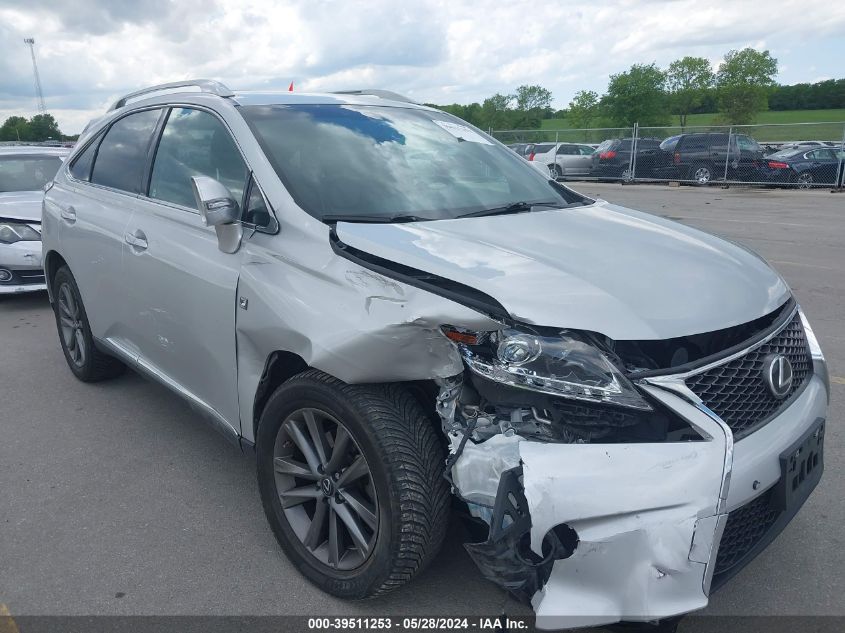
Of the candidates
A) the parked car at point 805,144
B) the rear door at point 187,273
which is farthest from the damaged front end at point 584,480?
the parked car at point 805,144

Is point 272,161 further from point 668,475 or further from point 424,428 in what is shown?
point 668,475

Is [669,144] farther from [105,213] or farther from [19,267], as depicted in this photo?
[105,213]

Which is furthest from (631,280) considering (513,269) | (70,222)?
(70,222)

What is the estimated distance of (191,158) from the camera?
3.53 metres

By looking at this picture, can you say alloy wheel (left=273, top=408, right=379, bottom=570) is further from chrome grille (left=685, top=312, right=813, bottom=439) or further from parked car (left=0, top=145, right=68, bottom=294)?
parked car (left=0, top=145, right=68, bottom=294)

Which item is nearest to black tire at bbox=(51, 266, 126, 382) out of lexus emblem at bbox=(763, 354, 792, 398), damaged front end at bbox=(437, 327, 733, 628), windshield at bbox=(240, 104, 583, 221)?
windshield at bbox=(240, 104, 583, 221)

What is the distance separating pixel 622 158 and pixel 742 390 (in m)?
24.5

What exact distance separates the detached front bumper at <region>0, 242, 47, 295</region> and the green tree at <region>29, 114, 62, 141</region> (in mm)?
60587

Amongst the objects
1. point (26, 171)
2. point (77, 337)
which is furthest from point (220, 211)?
point (26, 171)

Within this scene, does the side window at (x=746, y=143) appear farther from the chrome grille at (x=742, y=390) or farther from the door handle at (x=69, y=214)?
the chrome grille at (x=742, y=390)

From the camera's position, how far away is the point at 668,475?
1970mm

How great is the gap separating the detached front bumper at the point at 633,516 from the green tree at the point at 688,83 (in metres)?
75.5

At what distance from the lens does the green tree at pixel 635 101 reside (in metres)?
51.8

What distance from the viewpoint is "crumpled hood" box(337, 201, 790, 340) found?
2.16 meters
